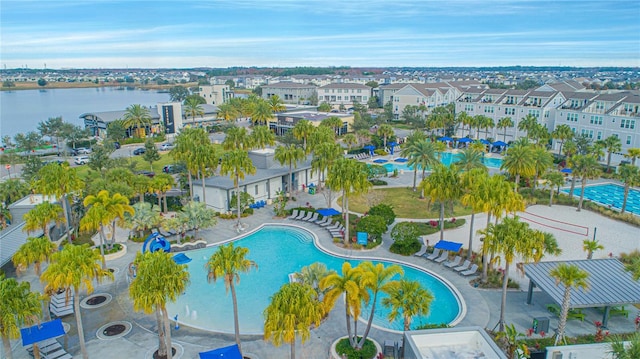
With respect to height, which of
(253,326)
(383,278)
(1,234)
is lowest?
(253,326)

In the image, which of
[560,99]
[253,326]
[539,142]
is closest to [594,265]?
[253,326]

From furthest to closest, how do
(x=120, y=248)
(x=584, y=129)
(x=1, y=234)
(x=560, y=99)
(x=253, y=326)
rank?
(x=560, y=99), (x=584, y=129), (x=120, y=248), (x=1, y=234), (x=253, y=326)

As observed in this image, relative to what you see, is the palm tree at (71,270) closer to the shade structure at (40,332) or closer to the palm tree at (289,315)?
the shade structure at (40,332)

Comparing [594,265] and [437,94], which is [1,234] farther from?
[437,94]

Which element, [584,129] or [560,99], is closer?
[584,129]

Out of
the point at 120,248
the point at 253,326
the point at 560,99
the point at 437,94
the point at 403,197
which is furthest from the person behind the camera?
the point at 437,94

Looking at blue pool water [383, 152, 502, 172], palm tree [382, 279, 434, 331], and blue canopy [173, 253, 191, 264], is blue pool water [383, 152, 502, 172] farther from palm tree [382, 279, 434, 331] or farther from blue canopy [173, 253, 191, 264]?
palm tree [382, 279, 434, 331]

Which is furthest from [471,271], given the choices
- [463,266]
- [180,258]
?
[180,258]
